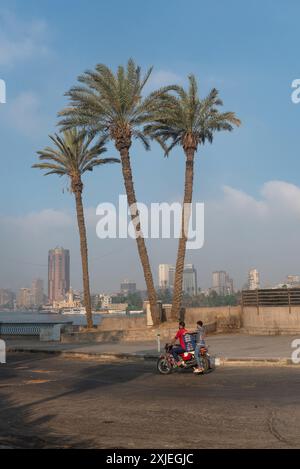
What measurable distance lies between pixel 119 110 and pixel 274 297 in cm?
1360

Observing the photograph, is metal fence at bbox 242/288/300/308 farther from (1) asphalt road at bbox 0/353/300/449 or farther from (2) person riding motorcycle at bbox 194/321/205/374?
(2) person riding motorcycle at bbox 194/321/205/374

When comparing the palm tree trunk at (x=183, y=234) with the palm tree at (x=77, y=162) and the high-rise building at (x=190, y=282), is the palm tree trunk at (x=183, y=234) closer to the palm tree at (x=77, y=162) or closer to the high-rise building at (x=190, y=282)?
the palm tree at (x=77, y=162)

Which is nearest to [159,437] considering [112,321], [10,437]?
[10,437]

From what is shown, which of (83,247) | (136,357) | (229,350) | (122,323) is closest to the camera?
(136,357)

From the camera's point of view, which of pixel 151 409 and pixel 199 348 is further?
pixel 199 348

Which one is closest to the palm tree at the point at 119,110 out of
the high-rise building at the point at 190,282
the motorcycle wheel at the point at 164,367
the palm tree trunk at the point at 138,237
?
the palm tree trunk at the point at 138,237

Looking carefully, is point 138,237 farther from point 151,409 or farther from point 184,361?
point 151,409

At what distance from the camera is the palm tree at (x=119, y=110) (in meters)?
33.2

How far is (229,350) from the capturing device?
22.7 m

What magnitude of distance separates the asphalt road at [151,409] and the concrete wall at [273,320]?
11.4 metres
